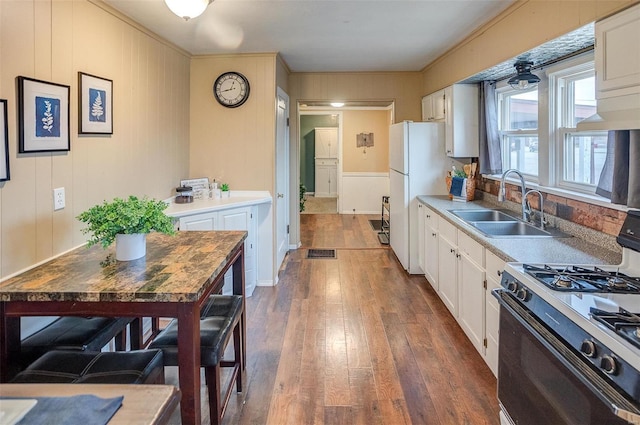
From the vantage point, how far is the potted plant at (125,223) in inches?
72.4

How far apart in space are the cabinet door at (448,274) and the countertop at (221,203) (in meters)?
1.73

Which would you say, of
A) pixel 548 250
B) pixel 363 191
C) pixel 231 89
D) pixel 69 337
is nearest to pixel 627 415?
pixel 548 250

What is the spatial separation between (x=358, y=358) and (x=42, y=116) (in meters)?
2.33

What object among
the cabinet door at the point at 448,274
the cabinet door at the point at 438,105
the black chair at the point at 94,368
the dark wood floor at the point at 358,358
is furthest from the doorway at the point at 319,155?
the black chair at the point at 94,368

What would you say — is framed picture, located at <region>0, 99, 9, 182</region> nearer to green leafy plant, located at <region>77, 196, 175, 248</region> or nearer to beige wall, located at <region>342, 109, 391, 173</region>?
green leafy plant, located at <region>77, 196, 175, 248</region>

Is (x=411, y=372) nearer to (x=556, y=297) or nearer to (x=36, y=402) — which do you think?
(x=556, y=297)

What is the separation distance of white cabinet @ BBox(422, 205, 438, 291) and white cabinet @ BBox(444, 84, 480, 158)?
727 millimetres

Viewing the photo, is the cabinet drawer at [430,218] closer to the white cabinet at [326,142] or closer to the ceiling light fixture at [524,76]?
the ceiling light fixture at [524,76]

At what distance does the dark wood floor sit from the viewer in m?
2.19

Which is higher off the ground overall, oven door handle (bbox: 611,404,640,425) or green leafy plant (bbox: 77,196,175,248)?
green leafy plant (bbox: 77,196,175,248)

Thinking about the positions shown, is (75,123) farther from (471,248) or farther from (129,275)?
(471,248)

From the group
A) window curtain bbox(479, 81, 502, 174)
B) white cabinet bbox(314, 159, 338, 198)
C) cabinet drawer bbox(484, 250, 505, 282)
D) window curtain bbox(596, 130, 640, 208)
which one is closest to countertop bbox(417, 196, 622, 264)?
cabinet drawer bbox(484, 250, 505, 282)

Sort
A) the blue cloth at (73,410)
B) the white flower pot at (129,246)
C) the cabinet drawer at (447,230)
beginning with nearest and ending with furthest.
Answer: the blue cloth at (73,410), the white flower pot at (129,246), the cabinet drawer at (447,230)

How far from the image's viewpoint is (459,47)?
12.8ft
